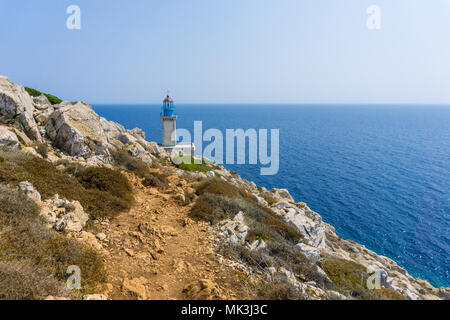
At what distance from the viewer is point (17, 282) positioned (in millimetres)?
4504

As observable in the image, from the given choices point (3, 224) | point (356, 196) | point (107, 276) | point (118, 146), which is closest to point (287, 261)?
→ point (107, 276)

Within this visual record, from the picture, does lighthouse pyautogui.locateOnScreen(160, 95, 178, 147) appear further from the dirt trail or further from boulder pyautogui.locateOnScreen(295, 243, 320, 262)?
boulder pyautogui.locateOnScreen(295, 243, 320, 262)

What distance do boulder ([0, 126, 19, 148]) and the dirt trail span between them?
6.46m

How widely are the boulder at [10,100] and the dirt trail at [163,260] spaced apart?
31.1 feet

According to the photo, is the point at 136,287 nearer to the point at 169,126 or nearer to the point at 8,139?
the point at 8,139

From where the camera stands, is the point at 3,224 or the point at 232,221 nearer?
the point at 3,224

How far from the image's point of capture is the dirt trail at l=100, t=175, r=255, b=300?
20.0 ft

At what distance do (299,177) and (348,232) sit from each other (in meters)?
18.2

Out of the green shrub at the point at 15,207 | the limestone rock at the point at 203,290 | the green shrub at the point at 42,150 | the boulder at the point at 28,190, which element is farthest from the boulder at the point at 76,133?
the limestone rock at the point at 203,290

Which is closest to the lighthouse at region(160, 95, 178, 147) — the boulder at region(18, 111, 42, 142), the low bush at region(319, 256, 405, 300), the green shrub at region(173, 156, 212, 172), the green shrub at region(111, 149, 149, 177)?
the green shrub at region(173, 156, 212, 172)
